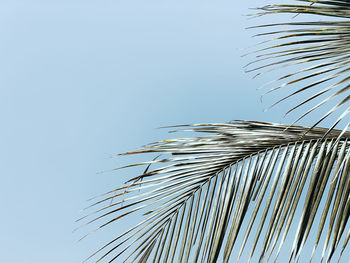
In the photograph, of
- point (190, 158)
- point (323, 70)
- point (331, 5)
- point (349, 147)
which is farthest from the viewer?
point (190, 158)

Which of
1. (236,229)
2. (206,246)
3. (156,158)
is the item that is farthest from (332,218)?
(156,158)

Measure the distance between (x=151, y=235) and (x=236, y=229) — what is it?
345mm

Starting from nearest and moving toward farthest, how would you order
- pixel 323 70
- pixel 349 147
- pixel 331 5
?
pixel 323 70, pixel 331 5, pixel 349 147

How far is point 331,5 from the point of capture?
172cm

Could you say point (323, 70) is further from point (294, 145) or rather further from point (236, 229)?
point (236, 229)

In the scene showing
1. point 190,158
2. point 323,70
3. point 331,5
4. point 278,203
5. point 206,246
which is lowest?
point 206,246

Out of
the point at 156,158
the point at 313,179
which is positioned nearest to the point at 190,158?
the point at 156,158

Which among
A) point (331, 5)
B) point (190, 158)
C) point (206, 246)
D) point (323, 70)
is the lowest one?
point (206, 246)

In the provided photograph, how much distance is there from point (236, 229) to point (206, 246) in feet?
0.38

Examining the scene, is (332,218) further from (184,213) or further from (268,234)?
(184,213)

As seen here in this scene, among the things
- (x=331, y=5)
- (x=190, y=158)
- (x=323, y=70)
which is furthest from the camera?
(x=190, y=158)

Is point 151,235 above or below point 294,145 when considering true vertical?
below

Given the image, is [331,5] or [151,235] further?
[151,235]

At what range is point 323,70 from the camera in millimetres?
1603
